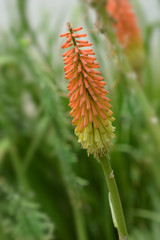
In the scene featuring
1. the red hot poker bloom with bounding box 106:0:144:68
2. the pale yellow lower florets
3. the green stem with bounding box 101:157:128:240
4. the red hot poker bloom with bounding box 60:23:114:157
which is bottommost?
the green stem with bounding box 101:157:128:240

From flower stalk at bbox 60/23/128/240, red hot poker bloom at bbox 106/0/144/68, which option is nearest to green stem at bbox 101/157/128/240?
flower stalk at bbox 60/23/128/240

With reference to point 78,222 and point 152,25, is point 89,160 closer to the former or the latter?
point 78,222

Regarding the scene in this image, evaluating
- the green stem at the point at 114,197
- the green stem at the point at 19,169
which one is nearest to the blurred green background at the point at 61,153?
the green stem at the point at 19,169

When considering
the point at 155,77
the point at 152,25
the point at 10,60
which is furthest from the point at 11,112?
the point at 155,77

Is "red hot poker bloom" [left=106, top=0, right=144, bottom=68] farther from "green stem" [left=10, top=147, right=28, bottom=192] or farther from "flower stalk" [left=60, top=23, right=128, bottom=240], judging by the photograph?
"flower stalk" [left=60, top=23, right=128, bottom=240]

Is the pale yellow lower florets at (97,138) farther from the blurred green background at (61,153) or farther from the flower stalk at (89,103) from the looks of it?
the blurred green background at (61,153)
